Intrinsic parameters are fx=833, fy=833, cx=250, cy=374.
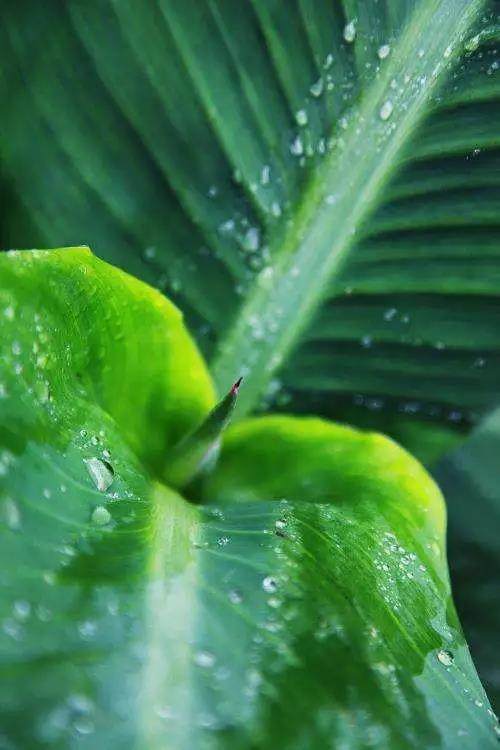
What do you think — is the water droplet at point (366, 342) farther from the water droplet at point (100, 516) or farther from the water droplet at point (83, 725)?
the water droplet at point (83, 725)

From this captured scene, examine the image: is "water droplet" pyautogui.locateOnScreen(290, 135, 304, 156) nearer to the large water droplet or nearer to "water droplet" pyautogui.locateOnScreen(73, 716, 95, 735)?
the large water droplet

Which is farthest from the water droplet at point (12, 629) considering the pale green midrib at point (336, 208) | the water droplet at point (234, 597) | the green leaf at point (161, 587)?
the pale green midrib at point (336, 208)

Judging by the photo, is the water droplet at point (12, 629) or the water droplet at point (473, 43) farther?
the water droplet at point (473, 43)

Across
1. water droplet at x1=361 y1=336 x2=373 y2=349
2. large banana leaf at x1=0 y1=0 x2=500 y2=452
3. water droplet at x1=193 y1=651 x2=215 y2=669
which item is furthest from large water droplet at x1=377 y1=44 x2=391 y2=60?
water droplet at x1=193 y1=651 x2=215 y2=669

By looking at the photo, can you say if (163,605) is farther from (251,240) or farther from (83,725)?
(251,240)

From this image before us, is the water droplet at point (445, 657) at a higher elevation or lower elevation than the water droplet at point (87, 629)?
lower

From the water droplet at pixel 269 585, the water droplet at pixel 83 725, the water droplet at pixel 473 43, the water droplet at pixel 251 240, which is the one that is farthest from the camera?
the water droplet at pixel 251 240

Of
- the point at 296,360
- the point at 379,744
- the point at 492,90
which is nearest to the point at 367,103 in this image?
the point at 492,90

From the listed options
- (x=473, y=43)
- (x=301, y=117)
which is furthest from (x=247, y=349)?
(x=473, y=43)
